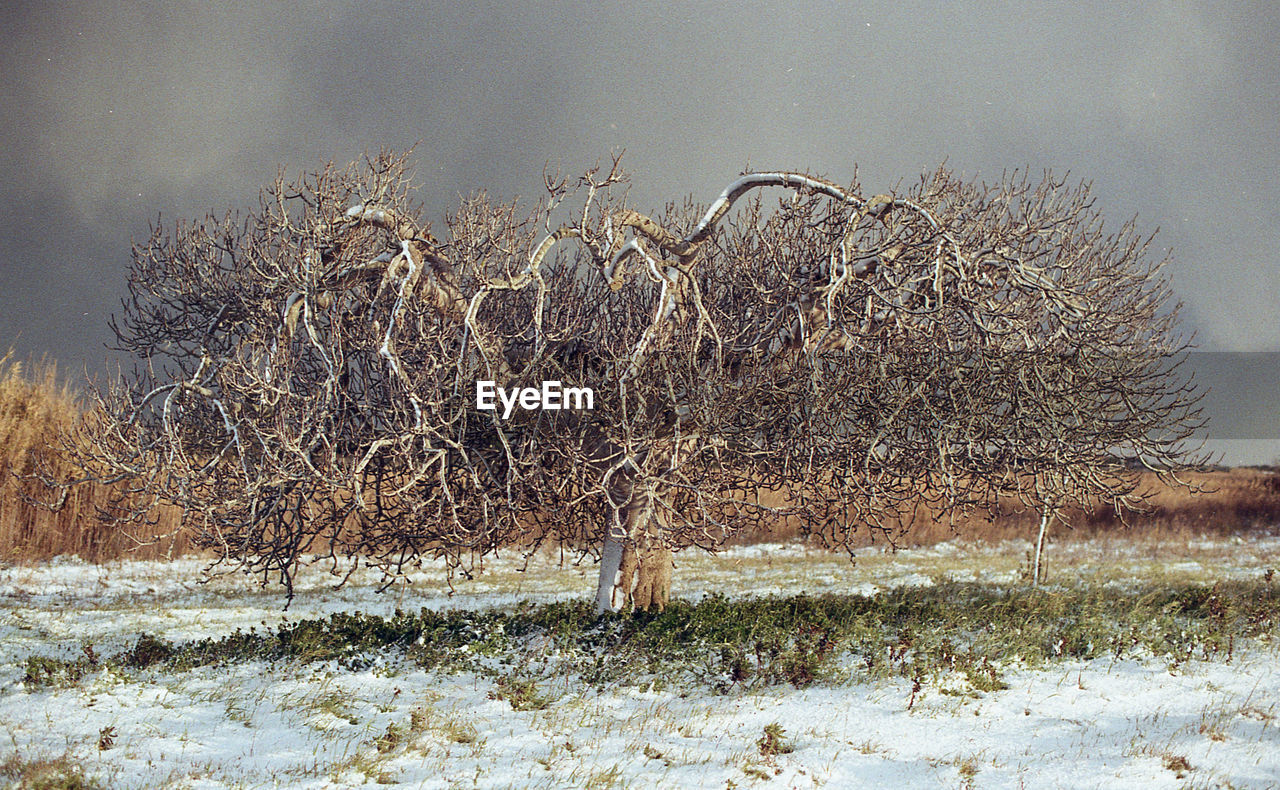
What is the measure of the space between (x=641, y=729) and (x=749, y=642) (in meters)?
2.33

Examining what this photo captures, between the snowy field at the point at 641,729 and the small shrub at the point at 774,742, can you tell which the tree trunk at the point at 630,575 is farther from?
the small shrub at the point at 774,742

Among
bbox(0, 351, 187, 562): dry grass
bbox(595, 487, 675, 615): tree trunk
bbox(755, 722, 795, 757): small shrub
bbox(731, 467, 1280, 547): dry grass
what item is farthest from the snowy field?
bbox(731, 467, 1280, 547): dry grass

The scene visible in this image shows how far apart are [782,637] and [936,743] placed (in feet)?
7.47

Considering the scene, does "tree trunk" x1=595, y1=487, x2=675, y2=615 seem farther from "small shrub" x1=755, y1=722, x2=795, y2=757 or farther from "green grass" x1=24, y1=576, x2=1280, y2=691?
"small shrub" x1=755, y1=722, x2=795, y2=757

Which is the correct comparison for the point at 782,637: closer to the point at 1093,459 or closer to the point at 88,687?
the point at 1093,459

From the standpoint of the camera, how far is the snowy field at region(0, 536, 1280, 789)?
553 cm

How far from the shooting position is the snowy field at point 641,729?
5531mm

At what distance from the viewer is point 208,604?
44.9ft

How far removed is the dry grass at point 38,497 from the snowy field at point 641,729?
900 cm

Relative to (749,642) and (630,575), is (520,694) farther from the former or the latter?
(630,575)

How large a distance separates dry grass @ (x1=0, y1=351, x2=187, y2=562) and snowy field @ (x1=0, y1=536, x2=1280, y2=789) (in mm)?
9003

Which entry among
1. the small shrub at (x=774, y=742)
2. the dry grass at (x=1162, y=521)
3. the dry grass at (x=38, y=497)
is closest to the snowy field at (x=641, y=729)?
the small shrub at (x=774, y=742)

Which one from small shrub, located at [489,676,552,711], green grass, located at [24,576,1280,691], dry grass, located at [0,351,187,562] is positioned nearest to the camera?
small shrub, located at [489,676,552,711]

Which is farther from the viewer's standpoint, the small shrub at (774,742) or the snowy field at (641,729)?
the small shrub at (774,742)
